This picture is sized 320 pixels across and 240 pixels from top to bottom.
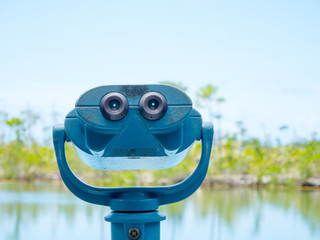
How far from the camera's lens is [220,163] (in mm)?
17953

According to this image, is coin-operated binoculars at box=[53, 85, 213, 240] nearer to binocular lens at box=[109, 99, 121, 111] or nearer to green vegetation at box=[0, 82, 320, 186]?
binocular lens at box=[109, 99, 121, 111]

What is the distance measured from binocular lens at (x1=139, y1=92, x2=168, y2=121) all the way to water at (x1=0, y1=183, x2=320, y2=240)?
691cm

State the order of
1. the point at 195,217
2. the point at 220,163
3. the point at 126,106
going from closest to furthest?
1. the point at 126,106
2. the point at 195,217
3. the point at 220,163

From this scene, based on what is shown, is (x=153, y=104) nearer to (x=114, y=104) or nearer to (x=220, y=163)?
(x=114, y=104)

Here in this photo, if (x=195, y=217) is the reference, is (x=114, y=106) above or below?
above

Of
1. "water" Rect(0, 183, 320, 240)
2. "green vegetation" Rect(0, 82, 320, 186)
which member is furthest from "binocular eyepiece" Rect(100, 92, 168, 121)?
"green vegetation" Rect(0, 82, 320, 186)

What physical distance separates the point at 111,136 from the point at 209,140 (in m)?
0.25

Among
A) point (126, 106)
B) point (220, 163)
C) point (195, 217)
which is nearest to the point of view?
point (126, 106)

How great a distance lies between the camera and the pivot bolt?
112 centimetres

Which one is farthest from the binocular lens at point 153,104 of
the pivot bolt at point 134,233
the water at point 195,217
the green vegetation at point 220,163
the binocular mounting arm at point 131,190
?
the green vegetation at point 220,163

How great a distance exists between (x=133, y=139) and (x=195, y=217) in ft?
36.7

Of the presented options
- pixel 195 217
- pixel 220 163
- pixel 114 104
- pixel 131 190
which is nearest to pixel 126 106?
pixel 114 104

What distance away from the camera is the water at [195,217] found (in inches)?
371

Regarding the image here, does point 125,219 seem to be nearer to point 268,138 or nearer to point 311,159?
point 311,159
